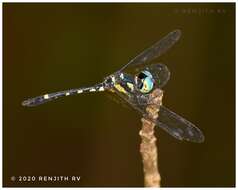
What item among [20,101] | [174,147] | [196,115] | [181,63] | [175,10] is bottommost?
[174,147]

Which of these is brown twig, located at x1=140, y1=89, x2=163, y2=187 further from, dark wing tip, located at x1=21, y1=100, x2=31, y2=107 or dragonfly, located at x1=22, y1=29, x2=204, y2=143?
dark wing tip, located at x1=21, y1=100, x2=31, y2=107

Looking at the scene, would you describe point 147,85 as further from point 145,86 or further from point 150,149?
point 150,149

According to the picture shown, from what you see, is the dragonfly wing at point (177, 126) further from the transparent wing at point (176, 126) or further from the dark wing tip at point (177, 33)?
the dark wing tip at point (177, 33)

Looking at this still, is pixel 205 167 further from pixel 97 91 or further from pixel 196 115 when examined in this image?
pixel 97 91

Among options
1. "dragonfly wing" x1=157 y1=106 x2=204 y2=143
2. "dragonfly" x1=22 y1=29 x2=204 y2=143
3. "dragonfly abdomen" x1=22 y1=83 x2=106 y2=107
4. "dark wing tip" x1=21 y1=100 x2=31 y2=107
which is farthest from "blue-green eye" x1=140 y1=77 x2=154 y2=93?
"dark wing tip" x1=21 y1=100 x2=31 y2=107

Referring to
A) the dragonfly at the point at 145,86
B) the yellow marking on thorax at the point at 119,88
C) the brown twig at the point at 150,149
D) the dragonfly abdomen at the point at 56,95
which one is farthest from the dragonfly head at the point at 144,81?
the brown twig at the point at 150,149

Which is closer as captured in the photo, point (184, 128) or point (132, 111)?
point (184, 128)

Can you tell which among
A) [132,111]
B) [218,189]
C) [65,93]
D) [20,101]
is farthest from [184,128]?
[20,101]

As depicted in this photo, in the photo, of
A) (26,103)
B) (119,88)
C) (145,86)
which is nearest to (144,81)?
(145,86)
